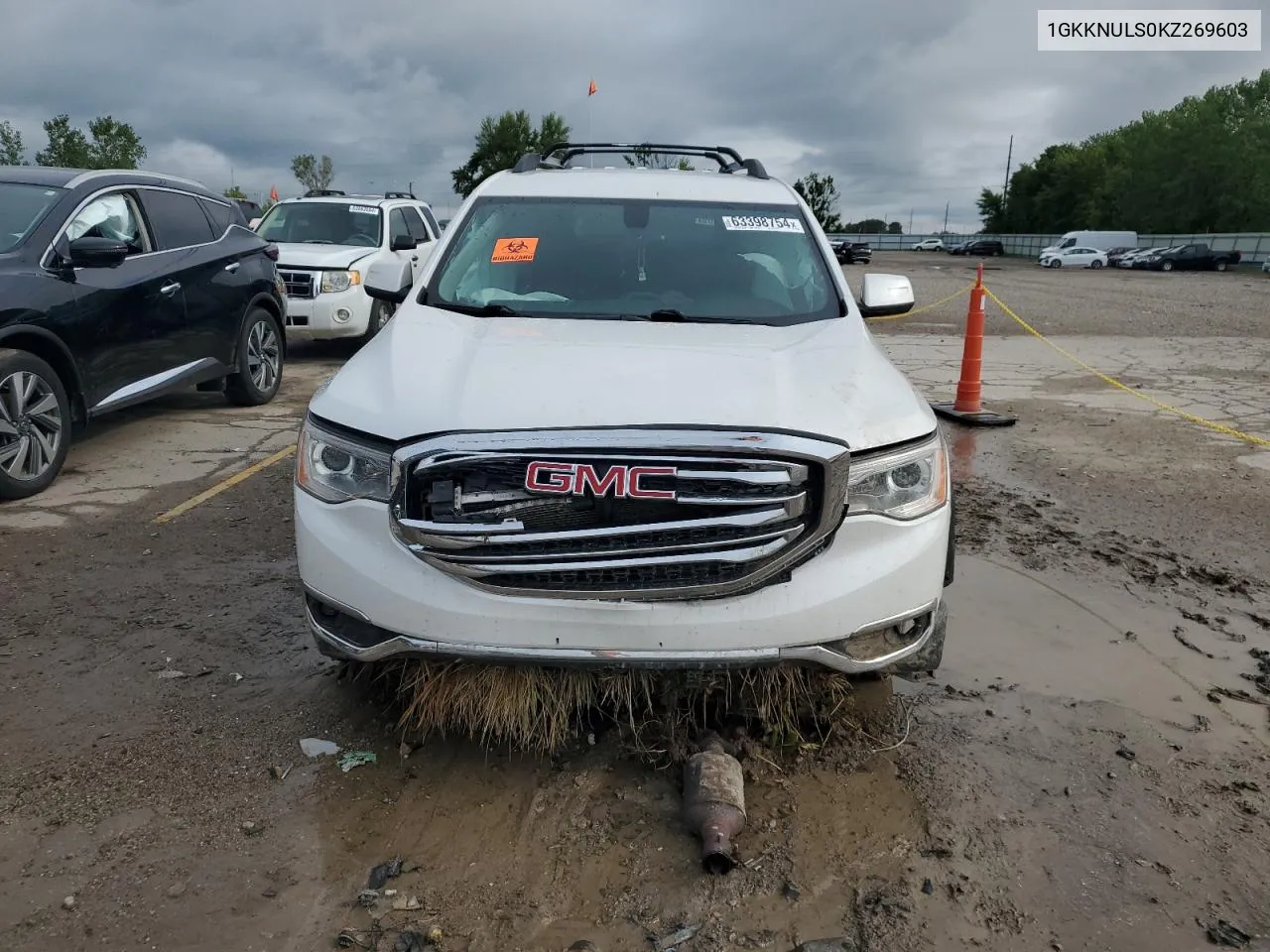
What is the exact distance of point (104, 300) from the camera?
6.10 meters

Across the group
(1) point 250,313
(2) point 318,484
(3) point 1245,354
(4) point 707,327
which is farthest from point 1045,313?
(2) point 318,484

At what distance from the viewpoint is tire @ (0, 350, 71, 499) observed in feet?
Answer: 17.7

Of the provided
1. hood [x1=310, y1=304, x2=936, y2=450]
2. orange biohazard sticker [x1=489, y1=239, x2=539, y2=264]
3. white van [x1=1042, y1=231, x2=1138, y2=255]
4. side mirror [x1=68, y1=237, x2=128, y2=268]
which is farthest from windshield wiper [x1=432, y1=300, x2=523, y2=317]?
white van [x1=1042, y1=231, x2=1138, y2=255]

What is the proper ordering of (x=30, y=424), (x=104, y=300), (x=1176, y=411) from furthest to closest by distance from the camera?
1. (x=1176, y=411)
2. (x=104, y=300)
3. (x=30, y=424)

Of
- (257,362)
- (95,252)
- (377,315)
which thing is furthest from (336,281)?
(95,252)

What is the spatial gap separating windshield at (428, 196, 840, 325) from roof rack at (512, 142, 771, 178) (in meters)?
0.85

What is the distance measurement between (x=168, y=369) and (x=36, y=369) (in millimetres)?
1390

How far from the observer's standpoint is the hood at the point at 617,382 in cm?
263

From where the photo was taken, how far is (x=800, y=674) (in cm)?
304

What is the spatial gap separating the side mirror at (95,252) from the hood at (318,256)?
4.54 m

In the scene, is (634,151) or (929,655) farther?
(634,151)

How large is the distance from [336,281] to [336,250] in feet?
1.83

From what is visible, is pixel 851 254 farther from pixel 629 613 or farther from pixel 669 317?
pixel 629 613

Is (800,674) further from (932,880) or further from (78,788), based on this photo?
(78,788)
